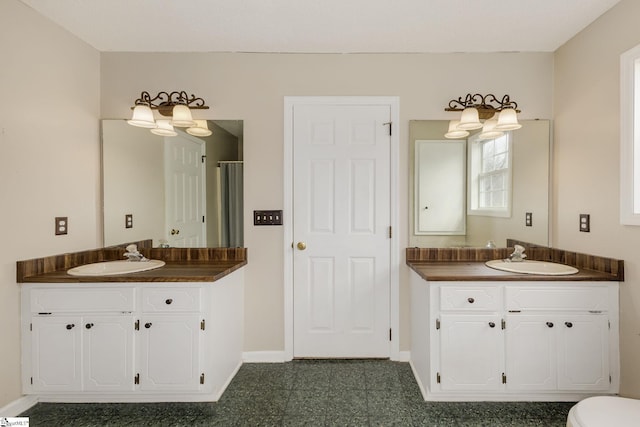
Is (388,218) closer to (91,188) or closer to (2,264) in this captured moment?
(91,188)

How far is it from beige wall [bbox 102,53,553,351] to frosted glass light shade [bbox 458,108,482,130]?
0.23m

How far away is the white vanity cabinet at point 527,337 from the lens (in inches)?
82.5

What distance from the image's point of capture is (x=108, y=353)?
6.84ft

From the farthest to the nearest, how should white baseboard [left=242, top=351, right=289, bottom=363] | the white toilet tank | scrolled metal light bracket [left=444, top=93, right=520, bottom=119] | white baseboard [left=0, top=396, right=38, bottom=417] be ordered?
1. white baseboard [left=242, top=351, right=289, bottom=363]
2. scrolled metal light bracket [left=444, top=93, right=520, bottom=119]
3. white baseboard [left=0, top=396, right=38, bottom=417]
4. the white toilet tank

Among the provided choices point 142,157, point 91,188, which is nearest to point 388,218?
point 142,157

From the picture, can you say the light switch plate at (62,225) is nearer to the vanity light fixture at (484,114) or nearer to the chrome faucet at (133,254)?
the chrome faucet at (133,254)

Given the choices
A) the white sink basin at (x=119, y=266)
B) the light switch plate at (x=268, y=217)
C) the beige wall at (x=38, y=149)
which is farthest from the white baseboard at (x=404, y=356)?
the beige wall at (x=38, y=149)

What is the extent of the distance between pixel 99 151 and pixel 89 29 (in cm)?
85

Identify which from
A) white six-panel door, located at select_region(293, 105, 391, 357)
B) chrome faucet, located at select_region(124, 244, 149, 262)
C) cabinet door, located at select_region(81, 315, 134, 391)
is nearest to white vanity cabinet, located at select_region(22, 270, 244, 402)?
cabinet door, located at select_region(81, 315, 134, 391)

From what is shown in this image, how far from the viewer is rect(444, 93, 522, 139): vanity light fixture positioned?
2.41 meters

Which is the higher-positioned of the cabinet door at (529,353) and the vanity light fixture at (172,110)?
the vanity light fixture at (172,110)

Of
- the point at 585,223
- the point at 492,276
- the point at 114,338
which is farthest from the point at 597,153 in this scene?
the point at 114,338

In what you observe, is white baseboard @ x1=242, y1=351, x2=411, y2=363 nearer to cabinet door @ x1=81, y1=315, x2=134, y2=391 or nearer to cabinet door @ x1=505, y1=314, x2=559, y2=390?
cabinet door @ x1=81, y1=315, x2=134, y2=391

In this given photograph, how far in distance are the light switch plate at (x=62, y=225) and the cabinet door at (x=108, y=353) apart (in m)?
0.65
